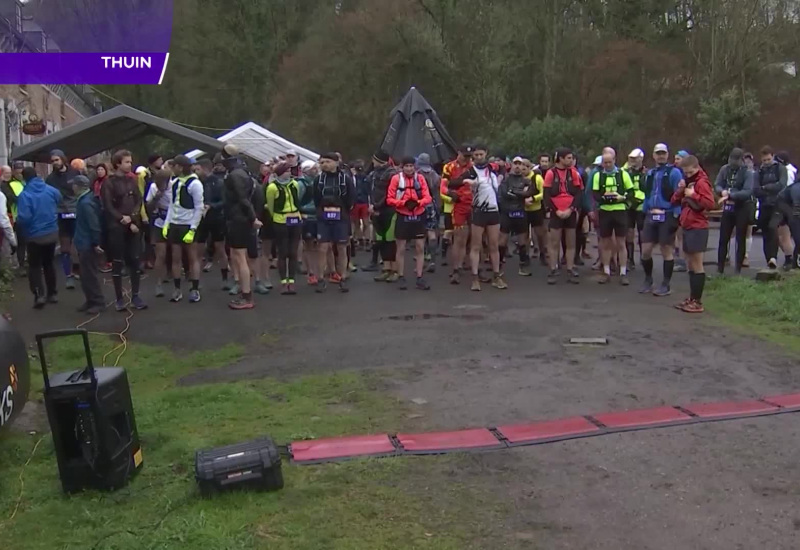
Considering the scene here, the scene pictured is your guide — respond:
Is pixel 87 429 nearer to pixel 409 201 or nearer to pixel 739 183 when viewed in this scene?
pixel 409 201

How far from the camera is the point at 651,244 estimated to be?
11258 mm

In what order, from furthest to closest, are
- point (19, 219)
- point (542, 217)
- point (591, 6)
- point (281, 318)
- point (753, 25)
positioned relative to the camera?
point (591, 6)
point (753, 25)
point (542, 217)
point (19, 219)
point (281, 318)

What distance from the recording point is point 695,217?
9914 mm

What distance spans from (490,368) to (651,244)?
182 inches

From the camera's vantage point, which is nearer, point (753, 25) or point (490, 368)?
point (490, 368)

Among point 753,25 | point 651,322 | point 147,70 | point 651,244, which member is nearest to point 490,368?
point 651,322

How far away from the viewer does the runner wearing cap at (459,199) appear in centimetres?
1181

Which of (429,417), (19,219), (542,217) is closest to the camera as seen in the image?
(429,417)

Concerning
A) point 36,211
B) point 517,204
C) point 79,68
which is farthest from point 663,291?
point 36,211

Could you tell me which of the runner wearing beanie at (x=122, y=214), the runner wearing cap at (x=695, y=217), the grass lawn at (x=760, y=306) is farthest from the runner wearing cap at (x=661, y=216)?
the runner wearing beanie at (x=122, y=214)

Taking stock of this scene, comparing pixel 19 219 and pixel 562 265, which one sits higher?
pixel 19 219

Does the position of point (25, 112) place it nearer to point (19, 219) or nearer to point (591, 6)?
point (19, 219)

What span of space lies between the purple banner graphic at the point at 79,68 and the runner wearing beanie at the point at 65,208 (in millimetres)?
2450

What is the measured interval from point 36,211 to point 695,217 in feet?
27.1
